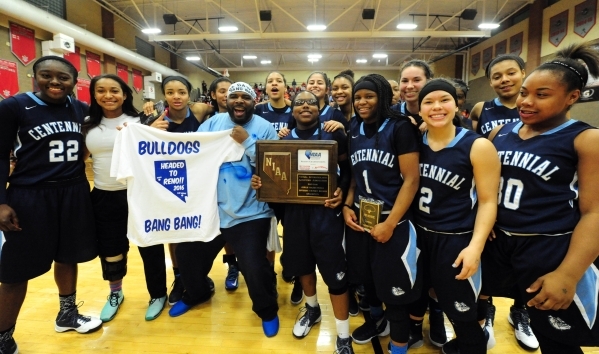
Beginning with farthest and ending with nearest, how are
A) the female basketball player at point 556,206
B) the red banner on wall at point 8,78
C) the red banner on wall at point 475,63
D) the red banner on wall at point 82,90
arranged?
the red banner on wall at point 475,63 → the red banner on wall at point 82,90 → the red banner on wall at point 8,78 → the female basketball player at point 556,206

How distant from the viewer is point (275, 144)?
6.43ft

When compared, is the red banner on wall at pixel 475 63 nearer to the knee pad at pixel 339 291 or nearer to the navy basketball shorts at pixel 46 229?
the knee pad at pixel 339 291

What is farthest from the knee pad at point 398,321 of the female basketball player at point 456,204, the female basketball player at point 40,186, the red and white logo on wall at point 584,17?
the red and white logo on wall at point 584,17

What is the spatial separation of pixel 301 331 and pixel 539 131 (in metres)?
1.88

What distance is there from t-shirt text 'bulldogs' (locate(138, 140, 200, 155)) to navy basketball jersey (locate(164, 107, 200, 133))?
0.72 feet

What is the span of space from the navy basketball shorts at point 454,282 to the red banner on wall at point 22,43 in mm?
9487

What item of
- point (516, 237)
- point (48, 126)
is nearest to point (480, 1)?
point (516, 237)

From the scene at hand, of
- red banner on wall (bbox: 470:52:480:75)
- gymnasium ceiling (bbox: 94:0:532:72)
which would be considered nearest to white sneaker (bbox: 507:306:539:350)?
gymnasium ceiling (bbox: 94:0:532:72)

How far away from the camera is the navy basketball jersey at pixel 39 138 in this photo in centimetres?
194

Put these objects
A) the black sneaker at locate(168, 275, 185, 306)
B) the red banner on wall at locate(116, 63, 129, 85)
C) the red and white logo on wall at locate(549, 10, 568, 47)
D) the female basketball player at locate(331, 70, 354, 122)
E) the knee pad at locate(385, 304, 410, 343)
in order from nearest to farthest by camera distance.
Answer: the knee pad at locate(385, 304, 410, 343) < the female basketball player at locate(331, 70, 354, 122) < the black sneaker at locate(168, 275, 185, 306) < the red and white logo on wall at locate(549, 10, 568, 47) < the red banner on wall at locate(116, 63, 129, 85)

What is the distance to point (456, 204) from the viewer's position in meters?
1.56

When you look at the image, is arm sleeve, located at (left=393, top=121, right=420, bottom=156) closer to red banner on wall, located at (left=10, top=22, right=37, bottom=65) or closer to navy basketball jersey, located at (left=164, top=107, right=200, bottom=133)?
navy basketball jersey, located at (left=164, top=107, right=200, bottom=133)

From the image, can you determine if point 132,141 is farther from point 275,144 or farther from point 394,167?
point 394,167

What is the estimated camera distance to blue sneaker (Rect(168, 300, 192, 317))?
2494 mm
